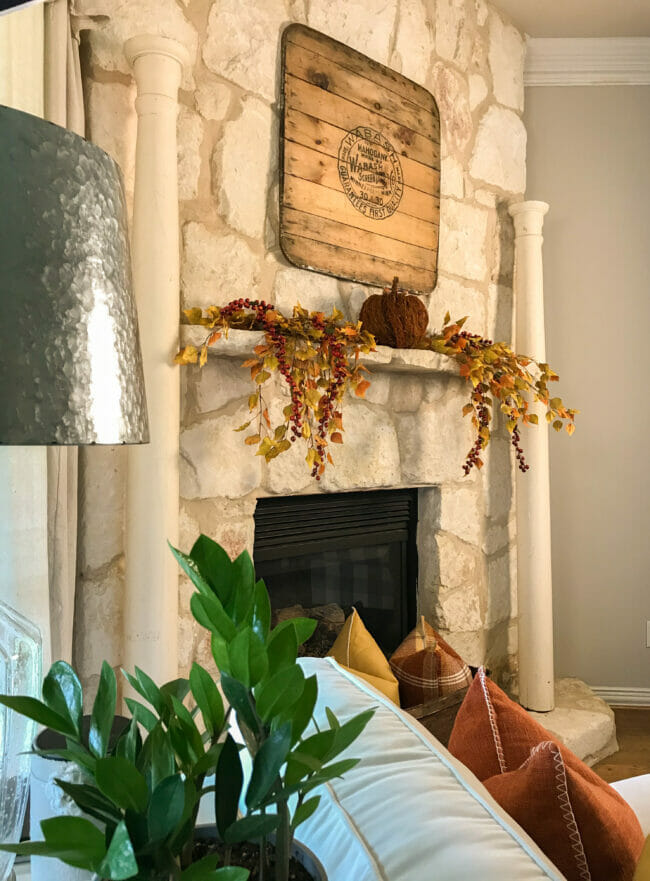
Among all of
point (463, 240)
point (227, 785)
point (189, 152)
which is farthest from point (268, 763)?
point (463, 240)

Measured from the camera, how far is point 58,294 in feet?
1.72

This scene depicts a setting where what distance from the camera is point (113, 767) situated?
0.43 meters

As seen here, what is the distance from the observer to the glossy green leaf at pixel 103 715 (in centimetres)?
54

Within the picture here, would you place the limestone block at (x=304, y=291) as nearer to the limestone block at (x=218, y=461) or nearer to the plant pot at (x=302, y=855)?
the limestone block at (x=218, y=461)

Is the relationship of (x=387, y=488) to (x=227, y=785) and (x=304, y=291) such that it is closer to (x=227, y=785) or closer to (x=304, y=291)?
(x=304, y=291)

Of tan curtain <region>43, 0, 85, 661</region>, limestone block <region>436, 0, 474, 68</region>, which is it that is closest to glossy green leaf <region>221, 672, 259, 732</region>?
tan curtain <region>43, 0, 85, 661</region>

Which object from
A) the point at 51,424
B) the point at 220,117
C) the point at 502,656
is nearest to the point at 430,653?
the point at 502,656

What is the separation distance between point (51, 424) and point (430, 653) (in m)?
1.97

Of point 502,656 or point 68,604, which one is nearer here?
point 68,604

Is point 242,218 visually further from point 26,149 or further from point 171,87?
point 26,149

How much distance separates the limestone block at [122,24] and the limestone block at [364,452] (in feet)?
3.53

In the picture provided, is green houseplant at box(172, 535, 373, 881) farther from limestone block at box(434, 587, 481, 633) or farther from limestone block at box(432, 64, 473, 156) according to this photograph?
limestone block at box(432, 64, 473, 156)

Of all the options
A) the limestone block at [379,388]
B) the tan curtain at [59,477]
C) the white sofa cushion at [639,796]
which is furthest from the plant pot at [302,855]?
the limestone block at [379,388]

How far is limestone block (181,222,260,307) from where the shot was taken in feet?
6.56
